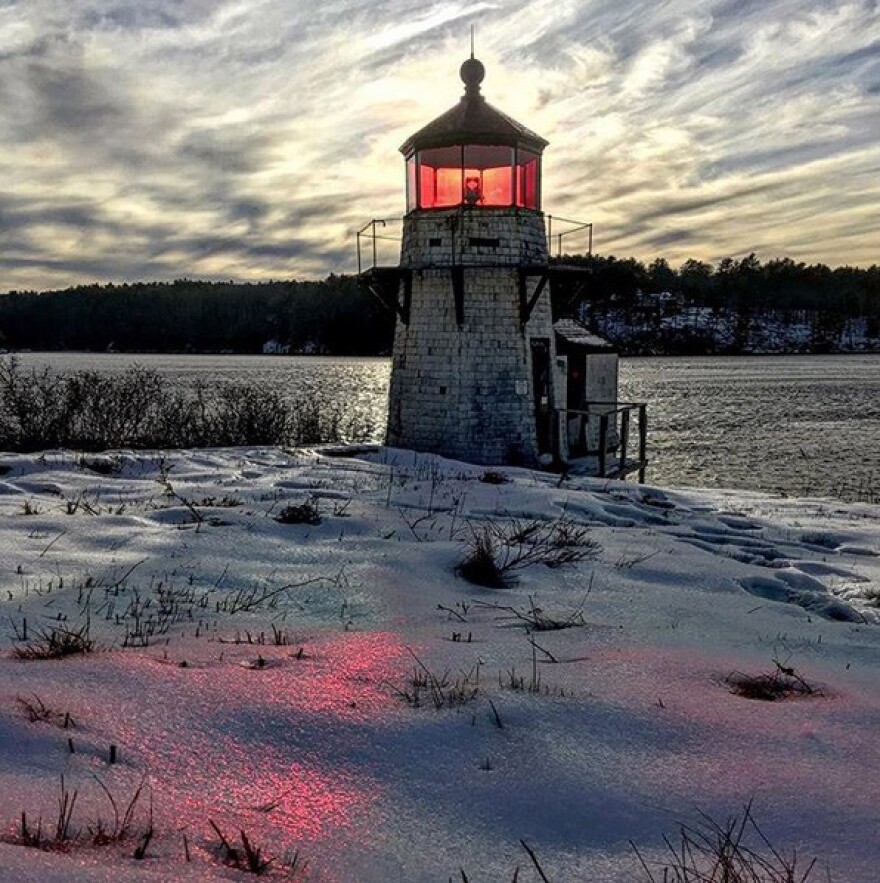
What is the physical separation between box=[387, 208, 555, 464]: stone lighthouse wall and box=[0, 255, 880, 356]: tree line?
13834 cm

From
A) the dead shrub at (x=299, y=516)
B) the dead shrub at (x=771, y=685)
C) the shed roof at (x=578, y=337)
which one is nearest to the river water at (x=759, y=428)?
the shed roof at (x=578, y=337)

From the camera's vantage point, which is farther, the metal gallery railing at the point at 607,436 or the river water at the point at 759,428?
the river water at the point at 759,428

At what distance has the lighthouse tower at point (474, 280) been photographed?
719 inches

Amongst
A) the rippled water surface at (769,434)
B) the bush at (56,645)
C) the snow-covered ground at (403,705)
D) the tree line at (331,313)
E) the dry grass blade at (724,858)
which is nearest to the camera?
the dry grass blade at (724,858)

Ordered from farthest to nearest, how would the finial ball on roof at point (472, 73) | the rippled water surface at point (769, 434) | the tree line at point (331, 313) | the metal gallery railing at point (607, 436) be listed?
the tree line at point (331, 313) < the rippled water surface at point (769, 434) < the metal gallery railing at point (607, 436) < the finial ball on roof at point (472, 73)

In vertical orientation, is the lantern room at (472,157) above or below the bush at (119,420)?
above

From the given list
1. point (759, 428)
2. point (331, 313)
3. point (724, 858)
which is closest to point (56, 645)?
point (724, 858)

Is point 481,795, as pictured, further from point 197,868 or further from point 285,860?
point 197,868

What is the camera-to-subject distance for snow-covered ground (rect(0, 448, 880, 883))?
229 centimetres

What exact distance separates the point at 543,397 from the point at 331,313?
139198mm

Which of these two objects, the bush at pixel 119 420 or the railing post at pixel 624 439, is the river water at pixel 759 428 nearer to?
the railing post at pixel 624 439

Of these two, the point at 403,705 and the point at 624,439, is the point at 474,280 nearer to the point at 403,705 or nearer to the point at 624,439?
the point at 624,439

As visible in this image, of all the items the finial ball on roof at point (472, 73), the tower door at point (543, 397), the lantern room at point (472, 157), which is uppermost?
the finial ball on roof at point (472, 73)

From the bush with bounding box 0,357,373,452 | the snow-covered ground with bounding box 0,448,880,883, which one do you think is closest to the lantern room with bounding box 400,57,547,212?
the bush with bounding box 0,357,373,452
